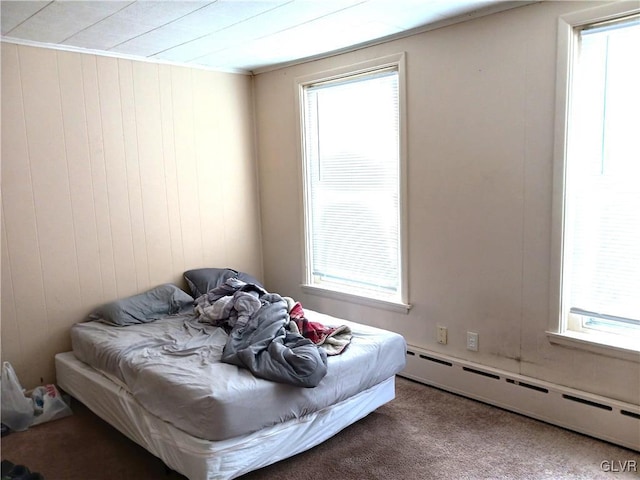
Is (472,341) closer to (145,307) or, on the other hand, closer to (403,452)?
(403,452)

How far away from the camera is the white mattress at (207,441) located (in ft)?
7.26

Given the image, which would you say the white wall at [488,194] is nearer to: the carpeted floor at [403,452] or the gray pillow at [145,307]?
the carpeted floor at [403,452]

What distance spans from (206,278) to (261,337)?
134 centimetres

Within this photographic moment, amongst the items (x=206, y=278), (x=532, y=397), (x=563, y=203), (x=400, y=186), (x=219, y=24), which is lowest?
(x=532, y=397)

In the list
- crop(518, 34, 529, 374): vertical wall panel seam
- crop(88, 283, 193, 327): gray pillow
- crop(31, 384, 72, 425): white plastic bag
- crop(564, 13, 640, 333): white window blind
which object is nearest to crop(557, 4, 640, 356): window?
crop(564, 13, 640, 333): white window blind

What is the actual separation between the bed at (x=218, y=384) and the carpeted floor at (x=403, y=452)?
0.09m

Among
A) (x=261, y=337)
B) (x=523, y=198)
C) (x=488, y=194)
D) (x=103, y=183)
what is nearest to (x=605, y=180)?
(x=523, y=198)

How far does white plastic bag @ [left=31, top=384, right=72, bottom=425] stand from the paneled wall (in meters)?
0.18

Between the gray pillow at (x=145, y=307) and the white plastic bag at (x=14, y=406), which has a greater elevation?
the gray pillow at (x=145, y=307)

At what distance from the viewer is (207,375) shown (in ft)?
7.96

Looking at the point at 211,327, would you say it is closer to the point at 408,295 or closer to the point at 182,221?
the point at 182,221

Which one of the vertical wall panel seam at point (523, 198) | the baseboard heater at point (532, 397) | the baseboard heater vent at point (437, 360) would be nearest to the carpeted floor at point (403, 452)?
the baseboard heater at point (532, 397)

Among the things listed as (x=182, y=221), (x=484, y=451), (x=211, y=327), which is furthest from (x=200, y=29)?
(x=484, y=451)

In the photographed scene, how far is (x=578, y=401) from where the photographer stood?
2.70 m
